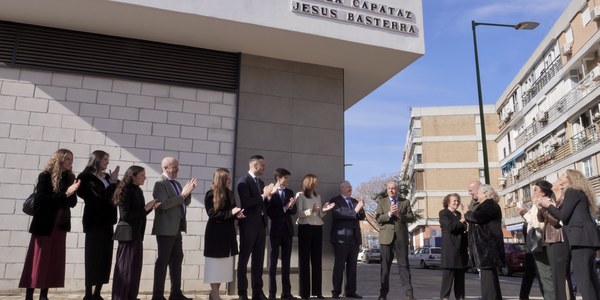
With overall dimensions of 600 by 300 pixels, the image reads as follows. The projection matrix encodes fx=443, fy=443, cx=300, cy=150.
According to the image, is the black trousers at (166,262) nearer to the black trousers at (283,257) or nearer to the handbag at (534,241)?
the black trousers at (283,257)

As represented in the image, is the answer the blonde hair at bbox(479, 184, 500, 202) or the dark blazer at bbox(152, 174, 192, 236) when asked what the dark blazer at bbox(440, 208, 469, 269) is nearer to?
the blonde hair at bbox(479, 184, 500, 202)

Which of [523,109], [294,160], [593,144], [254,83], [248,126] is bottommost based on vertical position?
[294,160]

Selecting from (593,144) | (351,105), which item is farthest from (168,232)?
(593,144)

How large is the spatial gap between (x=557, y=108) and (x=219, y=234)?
30527 mm

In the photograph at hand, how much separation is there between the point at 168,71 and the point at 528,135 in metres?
35.1

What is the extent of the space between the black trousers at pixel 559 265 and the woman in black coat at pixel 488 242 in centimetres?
65

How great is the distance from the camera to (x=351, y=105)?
11750 millimetres

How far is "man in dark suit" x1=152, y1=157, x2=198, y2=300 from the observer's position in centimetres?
599

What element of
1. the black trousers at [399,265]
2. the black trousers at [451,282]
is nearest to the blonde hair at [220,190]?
the black trousers at [399,265]

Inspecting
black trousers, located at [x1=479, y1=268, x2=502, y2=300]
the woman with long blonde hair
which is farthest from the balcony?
black trousers, located at [x1=479, y1=268, x2=502, y2=300]

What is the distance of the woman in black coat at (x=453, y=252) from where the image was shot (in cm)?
→ 662

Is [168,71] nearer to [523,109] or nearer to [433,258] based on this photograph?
[433,258]

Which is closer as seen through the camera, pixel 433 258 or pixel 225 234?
pixel 225 234

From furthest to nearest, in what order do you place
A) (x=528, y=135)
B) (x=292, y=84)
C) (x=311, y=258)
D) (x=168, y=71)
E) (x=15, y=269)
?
(x=528, y=135)
(x=292, y=84)
(x=168, y=71)
(x=311, y=258)
(x=15, y=269)
